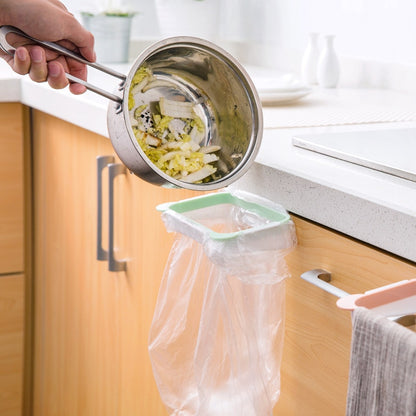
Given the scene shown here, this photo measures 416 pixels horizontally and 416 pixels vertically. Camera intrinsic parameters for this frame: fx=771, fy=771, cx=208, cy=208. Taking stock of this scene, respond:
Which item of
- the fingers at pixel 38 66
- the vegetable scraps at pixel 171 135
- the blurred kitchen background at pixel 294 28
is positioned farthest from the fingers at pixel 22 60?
the blurred kitchen background at pixel 294 28

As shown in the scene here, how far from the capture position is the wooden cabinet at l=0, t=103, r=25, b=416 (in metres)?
1.56

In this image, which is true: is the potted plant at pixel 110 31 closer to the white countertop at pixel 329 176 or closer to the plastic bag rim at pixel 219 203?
the white countertop at pixel 329 176

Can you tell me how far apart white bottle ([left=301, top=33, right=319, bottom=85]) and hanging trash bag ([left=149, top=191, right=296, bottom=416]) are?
0.84 meters

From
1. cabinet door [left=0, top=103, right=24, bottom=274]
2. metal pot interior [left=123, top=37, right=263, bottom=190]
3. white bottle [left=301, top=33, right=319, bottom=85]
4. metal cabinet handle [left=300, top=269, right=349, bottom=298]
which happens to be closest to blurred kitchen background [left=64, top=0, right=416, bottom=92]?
white bottle [left=301, top=33, right=319, bottom=85]

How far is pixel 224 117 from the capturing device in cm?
95

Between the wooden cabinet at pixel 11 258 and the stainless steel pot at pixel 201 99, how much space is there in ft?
2.26

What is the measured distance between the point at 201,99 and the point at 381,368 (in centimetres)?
45

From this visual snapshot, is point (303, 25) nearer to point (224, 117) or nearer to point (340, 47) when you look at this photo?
point (340, 47)

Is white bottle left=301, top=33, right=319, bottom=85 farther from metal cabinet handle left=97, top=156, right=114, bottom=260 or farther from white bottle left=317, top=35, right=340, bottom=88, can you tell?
metal cabinet handle left=97, top=156, right=114, bottom=260

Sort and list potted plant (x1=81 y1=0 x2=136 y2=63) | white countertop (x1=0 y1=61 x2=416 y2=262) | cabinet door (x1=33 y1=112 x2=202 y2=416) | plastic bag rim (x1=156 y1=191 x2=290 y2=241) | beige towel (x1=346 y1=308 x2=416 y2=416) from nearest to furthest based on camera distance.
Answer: beige towel (x1=346 y1=308 x2=416 y2=416) → white countertop (x1=0 y1=61 x2=416 y2=262) → plastic bag rim (x1=156 y1=191 x2=290 y2=241) → cabinet door (x1=33 y1=112 x2=202 y2=416) → potted plant (x1=81 y1=0 x2=136 y2=63)

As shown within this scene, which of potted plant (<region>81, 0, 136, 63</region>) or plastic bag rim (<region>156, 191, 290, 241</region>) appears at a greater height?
potted plant (<region>81, 0, 136, 63</region>)

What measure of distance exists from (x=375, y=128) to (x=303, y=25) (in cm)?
86

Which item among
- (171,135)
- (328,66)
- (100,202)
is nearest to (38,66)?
(171,135)

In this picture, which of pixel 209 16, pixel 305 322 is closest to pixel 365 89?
pixel 209 16
